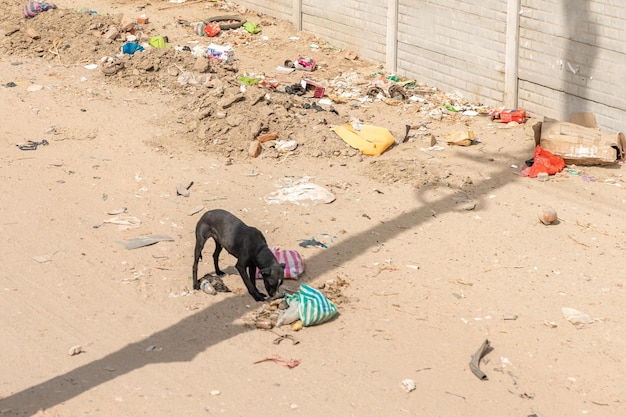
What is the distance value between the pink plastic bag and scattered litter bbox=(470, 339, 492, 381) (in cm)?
201

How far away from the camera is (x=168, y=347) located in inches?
316

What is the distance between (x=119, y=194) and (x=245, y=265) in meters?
3.06

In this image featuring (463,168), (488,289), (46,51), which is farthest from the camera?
(46,51)

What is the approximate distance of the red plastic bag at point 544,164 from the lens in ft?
38.9

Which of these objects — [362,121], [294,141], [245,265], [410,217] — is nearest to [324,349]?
[245,265]

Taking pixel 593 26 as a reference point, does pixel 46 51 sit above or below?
below

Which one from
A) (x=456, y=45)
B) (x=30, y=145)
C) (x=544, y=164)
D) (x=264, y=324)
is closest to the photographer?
(x=264, y=324)

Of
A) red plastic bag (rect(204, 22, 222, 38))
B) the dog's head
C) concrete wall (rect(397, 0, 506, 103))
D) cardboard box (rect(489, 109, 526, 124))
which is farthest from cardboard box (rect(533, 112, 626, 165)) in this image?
red plastic bag (rect(204, 22, 222, 38))

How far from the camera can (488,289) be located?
9.12 m

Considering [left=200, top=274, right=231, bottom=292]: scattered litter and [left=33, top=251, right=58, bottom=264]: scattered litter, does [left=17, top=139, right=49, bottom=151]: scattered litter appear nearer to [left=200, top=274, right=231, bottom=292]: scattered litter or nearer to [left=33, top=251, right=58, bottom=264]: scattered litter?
[left=33, top=251, right=58, bottom=264]: scattered litter

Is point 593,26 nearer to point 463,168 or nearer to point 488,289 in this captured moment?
point 463,168

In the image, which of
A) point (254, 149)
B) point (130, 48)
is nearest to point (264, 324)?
point (254, 149)

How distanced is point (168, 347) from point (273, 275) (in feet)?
3.74

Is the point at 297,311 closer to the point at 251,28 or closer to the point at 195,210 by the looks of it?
the point at 195,210
